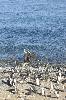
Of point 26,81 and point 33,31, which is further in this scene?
point 33,31

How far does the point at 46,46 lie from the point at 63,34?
752 centimetres

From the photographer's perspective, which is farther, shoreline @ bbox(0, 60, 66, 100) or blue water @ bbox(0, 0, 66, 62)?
blue water @ bbox(0, 0, 66, 62)

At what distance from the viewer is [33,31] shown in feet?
193

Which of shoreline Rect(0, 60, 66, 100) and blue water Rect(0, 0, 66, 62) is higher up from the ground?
shoreline Rect(0, 60, 66, 100)

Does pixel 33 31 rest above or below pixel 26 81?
below

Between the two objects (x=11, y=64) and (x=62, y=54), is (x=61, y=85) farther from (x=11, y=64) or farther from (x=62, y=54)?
(x=62, y=54)

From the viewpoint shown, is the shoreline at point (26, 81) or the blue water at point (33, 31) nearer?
the shoreline at point (26, 81)

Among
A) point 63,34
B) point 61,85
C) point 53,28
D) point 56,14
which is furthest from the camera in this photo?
point 56,14

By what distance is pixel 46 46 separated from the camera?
160 ft

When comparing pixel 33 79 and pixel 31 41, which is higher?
pixel 33 79

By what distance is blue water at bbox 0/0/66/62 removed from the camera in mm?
45981

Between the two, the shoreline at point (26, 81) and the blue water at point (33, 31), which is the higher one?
the shoreline at point (26, 81)

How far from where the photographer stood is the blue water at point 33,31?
46.0 meters

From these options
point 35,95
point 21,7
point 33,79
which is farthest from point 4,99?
point 21,7
